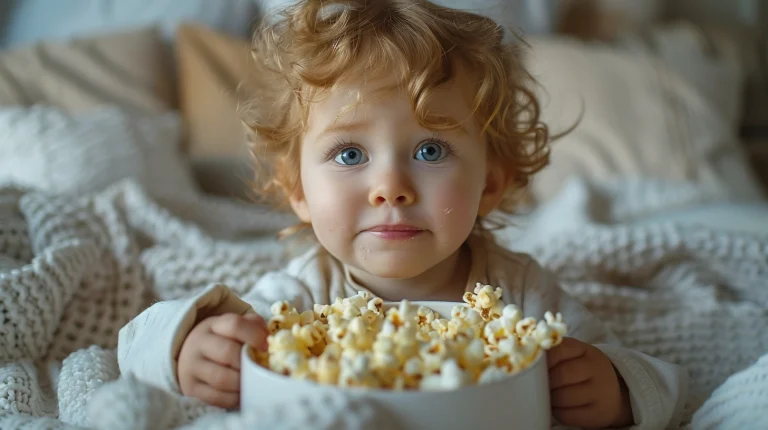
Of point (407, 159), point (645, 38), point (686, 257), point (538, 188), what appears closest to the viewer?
point (407, 159)

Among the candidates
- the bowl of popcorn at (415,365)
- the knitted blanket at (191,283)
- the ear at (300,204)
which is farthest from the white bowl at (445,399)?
the ear at (300,204)

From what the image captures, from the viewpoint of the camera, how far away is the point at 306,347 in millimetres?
604

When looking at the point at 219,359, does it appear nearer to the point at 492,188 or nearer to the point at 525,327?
the point at 525,327

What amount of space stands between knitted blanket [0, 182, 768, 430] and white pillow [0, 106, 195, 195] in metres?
0.17

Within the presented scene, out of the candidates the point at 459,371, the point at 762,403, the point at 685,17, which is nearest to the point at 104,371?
the point at 459,371

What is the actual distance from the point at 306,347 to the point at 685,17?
7.40ft

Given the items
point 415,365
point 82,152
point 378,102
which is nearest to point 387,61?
point 378,102

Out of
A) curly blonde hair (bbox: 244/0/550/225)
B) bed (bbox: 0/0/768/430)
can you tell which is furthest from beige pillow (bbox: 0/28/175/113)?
curly blonde hair (bbox: 244/0/550/225)

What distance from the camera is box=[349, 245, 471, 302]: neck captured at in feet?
2.93

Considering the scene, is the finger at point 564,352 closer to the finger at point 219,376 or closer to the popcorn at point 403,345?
the popcorn at point 403,345

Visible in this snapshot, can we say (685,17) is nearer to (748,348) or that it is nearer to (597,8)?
(597,8)

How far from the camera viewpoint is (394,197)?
30.0 inches

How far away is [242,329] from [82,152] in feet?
2.92

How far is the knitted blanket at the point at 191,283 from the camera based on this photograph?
83 centimetres
